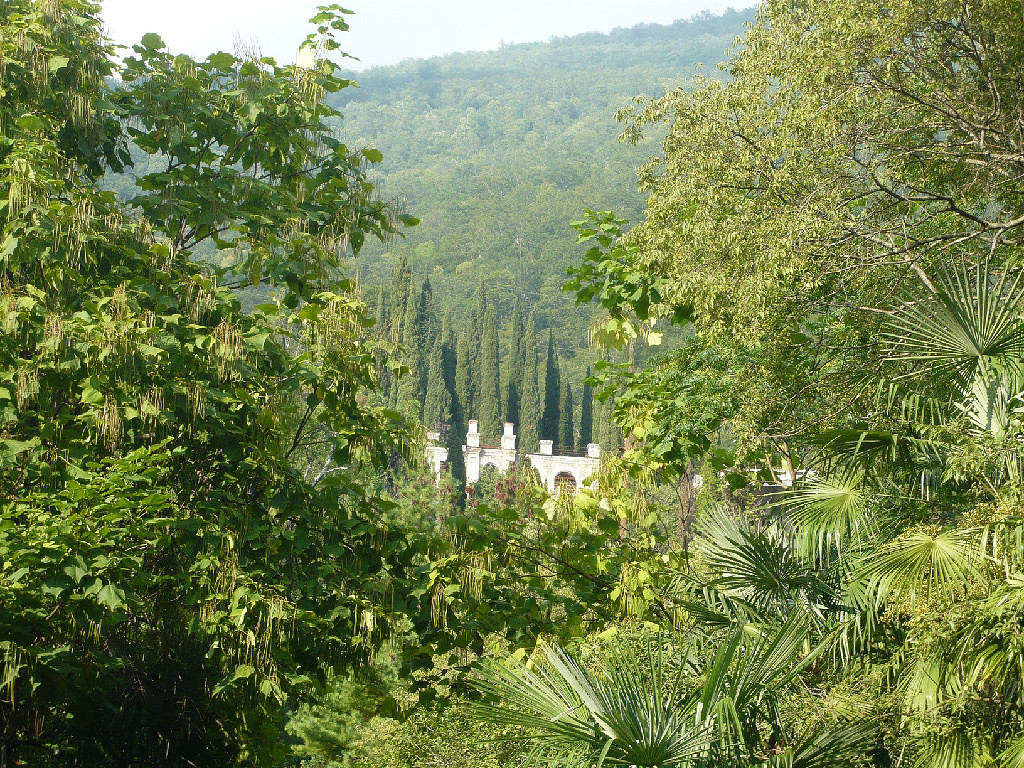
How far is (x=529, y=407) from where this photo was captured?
4728cm

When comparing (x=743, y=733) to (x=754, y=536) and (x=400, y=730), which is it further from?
(x=400, y=730)

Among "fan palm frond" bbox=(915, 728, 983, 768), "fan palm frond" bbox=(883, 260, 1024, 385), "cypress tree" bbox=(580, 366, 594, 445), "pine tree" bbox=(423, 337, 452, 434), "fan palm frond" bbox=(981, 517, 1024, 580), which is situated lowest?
"cypress tree" bbox=(580, 366, 594, 445)

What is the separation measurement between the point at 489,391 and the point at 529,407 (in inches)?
87.0

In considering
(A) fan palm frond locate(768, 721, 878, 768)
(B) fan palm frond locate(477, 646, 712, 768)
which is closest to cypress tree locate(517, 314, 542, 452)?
(A) fan palm frond locate(768, 721, 878, 768)

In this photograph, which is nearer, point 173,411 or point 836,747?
point 836,747

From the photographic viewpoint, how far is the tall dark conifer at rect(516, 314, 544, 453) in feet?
154

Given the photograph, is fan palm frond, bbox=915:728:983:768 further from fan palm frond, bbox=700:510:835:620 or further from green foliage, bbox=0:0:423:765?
green foliage, bbox=0:0:423:765

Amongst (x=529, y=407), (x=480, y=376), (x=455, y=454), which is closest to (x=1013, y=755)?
(x=455, y=454)

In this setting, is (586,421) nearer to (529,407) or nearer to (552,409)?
(552,409)

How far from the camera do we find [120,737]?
5.50 m

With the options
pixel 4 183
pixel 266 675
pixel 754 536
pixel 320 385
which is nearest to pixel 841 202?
pixel 754 536

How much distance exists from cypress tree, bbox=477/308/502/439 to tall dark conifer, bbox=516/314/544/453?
1.26 metres

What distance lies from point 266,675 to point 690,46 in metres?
170

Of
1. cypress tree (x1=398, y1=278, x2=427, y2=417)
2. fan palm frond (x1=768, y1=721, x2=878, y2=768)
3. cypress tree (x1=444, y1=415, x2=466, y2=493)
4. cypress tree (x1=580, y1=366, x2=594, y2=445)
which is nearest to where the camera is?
fan palm frond (x1=768, y1=721, x2=878, y2=768)
